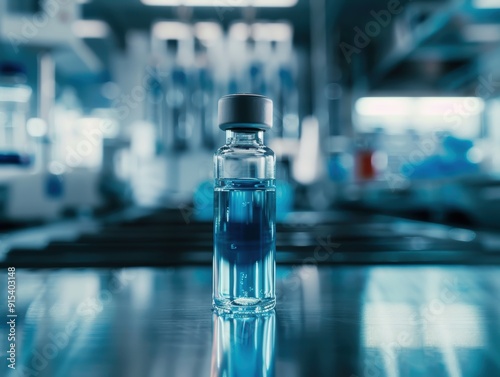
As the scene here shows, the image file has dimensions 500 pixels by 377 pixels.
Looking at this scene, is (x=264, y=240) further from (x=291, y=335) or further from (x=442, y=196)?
(x=442, y=196)

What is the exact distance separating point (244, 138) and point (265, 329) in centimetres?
17

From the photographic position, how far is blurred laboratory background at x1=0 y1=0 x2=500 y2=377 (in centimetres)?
31

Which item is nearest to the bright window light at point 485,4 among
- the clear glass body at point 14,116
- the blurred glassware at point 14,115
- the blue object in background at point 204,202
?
the blue object in background at point 204,202

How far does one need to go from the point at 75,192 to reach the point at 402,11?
5.58 feet

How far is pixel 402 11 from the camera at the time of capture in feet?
6.34

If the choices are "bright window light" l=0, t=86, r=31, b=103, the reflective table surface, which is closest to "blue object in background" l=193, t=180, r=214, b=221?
the reflective table surface

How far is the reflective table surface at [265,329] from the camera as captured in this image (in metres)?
Result: 0.25

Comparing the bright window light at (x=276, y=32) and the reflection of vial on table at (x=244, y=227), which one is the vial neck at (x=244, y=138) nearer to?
the reflection of vial on table at (x=244, y=227)

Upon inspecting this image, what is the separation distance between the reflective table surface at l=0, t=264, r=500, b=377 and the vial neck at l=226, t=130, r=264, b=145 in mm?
154

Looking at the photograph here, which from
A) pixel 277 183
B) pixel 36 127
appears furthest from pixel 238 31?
pixel 277 183

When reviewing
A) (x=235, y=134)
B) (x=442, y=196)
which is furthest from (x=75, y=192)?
(x=235, y=134)

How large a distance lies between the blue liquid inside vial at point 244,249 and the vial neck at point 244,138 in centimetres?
4

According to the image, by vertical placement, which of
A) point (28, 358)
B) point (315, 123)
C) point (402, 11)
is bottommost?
point (28, 358)

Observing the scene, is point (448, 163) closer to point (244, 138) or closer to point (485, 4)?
point (485, 4)
